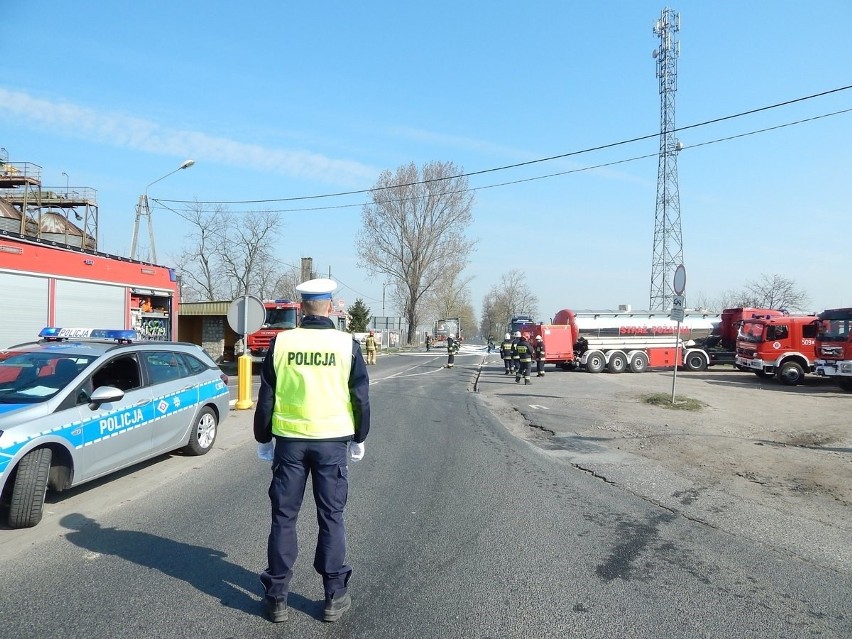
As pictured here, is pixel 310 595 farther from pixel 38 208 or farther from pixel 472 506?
pixel 38 208

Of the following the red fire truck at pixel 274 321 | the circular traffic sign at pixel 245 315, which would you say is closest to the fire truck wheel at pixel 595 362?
the red fire truck at pixel 274 321

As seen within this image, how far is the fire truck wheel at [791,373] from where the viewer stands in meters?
22.1

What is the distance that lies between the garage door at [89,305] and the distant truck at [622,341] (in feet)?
57.4

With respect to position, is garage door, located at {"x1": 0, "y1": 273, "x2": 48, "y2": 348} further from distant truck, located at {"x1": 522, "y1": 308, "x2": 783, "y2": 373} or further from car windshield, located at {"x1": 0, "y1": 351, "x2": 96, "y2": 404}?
distant truck, located at {"x1": 522, "y1": 308, "x2": 783, "y2": 373}

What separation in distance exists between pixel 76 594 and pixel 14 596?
36 centimetres

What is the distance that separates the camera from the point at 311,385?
11.5 feet

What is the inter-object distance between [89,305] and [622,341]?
21692mm

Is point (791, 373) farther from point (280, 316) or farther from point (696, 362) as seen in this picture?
point (280, 316)

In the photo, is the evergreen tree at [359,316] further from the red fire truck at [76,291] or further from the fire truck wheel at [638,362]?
the red fire truck at [76,291]

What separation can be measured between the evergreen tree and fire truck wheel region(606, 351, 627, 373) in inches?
1512

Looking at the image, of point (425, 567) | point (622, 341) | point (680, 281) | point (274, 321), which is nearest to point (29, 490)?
point (425, 567)

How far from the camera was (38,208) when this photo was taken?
126 feet

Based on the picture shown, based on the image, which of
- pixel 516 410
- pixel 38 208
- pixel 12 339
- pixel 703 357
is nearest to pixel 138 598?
pixel 12 339

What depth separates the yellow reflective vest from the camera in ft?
11.4
